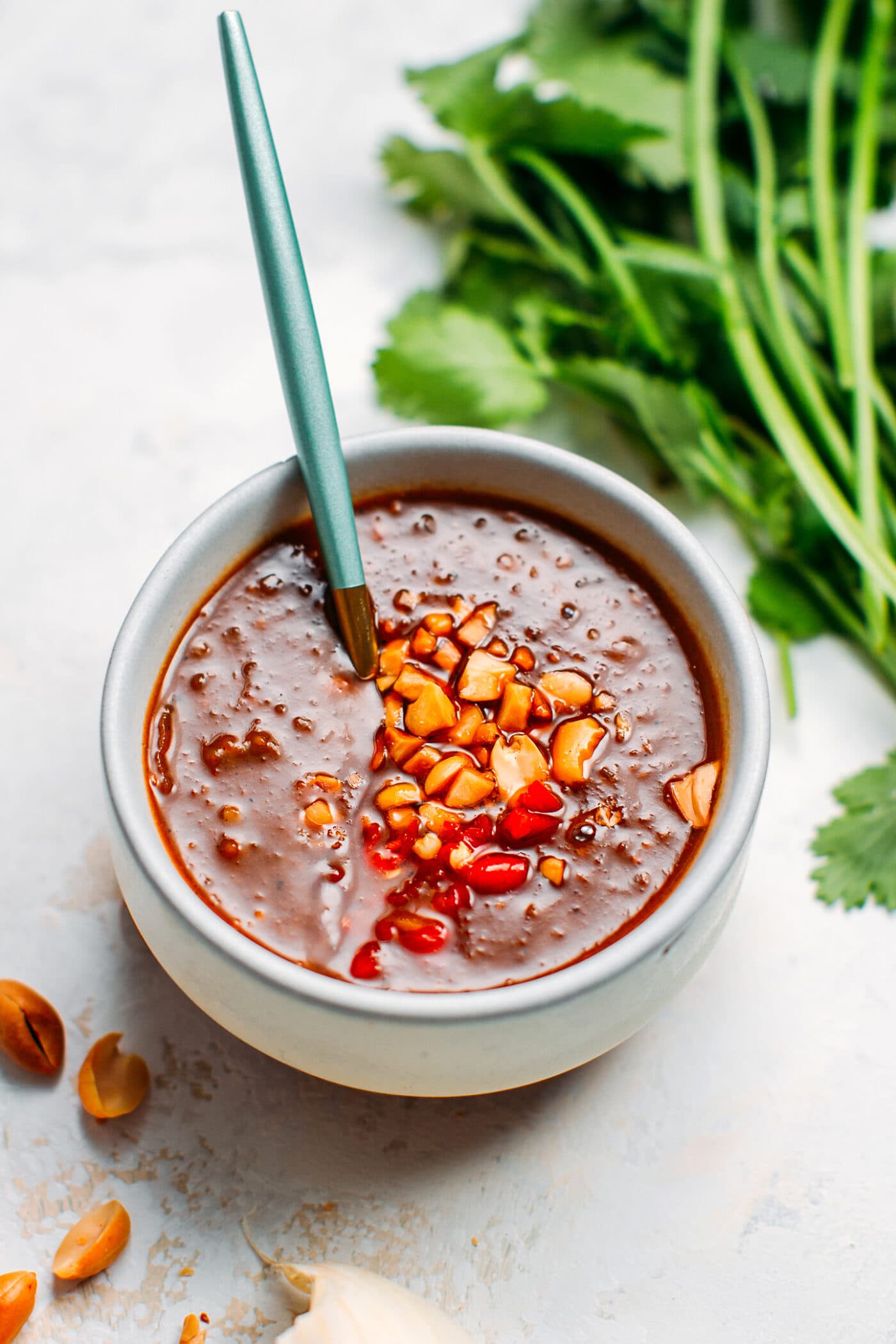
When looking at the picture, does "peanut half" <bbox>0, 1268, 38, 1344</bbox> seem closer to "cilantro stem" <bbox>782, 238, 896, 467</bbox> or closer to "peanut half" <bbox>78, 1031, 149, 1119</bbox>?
"peanut half" <bbox>78, 1031, 149, 1119</bbox>

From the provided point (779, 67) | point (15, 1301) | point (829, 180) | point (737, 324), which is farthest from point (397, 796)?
point (779, 67)

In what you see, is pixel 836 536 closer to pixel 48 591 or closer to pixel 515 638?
pixel 515 638

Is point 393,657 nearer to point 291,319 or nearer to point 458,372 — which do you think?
point 291,319

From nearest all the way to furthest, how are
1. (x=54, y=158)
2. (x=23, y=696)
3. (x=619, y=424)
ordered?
1. (x=23, y=696)
2. (x=619, y=424)
3. (x=54, y=158)

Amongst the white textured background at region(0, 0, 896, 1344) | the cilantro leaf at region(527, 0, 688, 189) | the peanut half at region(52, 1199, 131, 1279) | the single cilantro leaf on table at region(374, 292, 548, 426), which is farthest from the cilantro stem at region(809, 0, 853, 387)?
the peanut half at region(52, 1199, 131, 1279)

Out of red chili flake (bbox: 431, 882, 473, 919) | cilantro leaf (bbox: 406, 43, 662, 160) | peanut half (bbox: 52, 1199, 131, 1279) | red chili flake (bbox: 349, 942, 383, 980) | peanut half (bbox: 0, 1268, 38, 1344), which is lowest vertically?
peanut half (bbox: 0, 1268, 38, 1344)

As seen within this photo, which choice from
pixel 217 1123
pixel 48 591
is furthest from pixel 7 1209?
pixel 48 591
